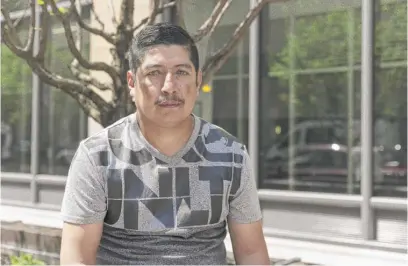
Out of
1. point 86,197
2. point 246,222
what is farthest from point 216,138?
point 86,197

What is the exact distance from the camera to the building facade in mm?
7008

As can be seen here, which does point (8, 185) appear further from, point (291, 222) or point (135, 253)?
point (135, 253)

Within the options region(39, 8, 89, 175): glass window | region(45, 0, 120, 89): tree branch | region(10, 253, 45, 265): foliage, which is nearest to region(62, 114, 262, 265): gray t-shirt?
region(45, 0, 120, 89): tree branch

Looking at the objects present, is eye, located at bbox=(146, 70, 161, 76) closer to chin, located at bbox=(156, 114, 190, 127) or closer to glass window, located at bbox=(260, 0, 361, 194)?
chin, located at bbox=(156, 114, 190, 127)

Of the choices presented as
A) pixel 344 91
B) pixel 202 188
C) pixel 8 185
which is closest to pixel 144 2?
pixel 344 91

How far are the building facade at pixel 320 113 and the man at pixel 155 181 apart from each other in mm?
3825

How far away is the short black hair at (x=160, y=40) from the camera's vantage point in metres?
2.06

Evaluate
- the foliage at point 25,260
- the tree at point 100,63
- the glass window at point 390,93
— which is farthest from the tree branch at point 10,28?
the glass window at point 390,93

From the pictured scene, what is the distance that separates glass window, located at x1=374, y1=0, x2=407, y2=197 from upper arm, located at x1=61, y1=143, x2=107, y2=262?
555 cm

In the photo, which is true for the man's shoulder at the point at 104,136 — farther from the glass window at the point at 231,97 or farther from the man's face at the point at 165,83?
the glass window at the point at 231,97

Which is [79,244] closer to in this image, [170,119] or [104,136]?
[104,136]

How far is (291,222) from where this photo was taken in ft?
25.0

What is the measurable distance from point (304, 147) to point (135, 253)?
623cm

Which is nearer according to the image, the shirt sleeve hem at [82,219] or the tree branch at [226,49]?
the shirt sleeve hem at [82,219]
